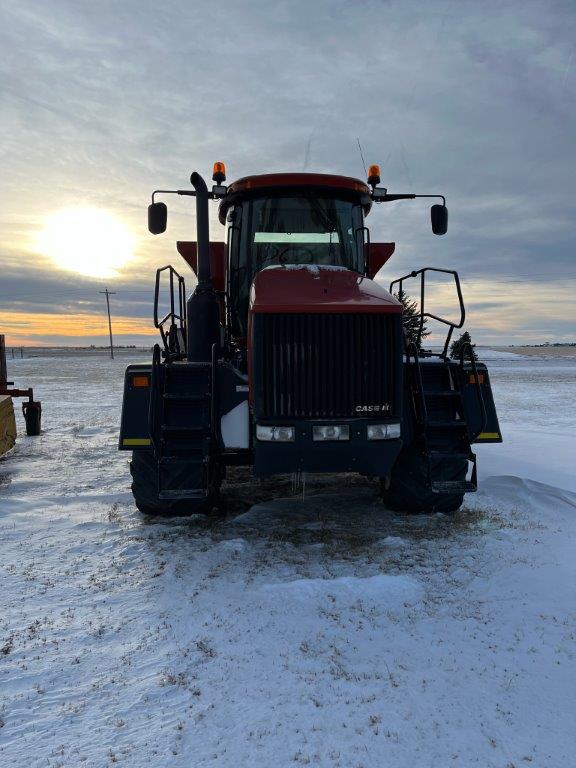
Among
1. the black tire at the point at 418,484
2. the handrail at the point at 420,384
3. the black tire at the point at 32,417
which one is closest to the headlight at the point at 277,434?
the handrail at the point at 420,384

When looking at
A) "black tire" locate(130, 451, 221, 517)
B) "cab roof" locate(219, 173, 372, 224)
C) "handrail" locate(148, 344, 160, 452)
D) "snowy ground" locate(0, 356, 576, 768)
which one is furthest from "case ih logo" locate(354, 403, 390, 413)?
"cab roof" locate(219, 173, 372, 224)

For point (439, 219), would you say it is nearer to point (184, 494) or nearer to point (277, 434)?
point (277, 434)

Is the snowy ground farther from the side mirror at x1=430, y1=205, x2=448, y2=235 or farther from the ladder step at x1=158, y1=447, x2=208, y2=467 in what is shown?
the side mirror at x1=430, y1=205, x2=448, y2=235

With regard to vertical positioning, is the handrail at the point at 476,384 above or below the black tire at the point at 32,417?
above

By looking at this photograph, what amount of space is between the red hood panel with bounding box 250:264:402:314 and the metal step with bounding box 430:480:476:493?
61.6 inches

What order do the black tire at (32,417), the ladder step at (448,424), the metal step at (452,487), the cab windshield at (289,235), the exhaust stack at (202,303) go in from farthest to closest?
the black tire at (32,417), the cab windshield at (289,235), the exhaust stack at (202,303), the ladder step at (448,424), the metal step at (452,487)

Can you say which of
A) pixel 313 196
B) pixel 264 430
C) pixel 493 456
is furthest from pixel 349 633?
pixel 493 456

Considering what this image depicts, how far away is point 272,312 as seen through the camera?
12.9 feet

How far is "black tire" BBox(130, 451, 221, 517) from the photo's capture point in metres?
4.95

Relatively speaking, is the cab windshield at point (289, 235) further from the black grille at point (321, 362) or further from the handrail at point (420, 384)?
the black grille at point (321, 362)

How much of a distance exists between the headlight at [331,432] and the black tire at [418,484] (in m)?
1.20

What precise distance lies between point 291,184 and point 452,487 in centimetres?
310

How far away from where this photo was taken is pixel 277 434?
4.01 meters

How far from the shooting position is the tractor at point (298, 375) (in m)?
3.99
